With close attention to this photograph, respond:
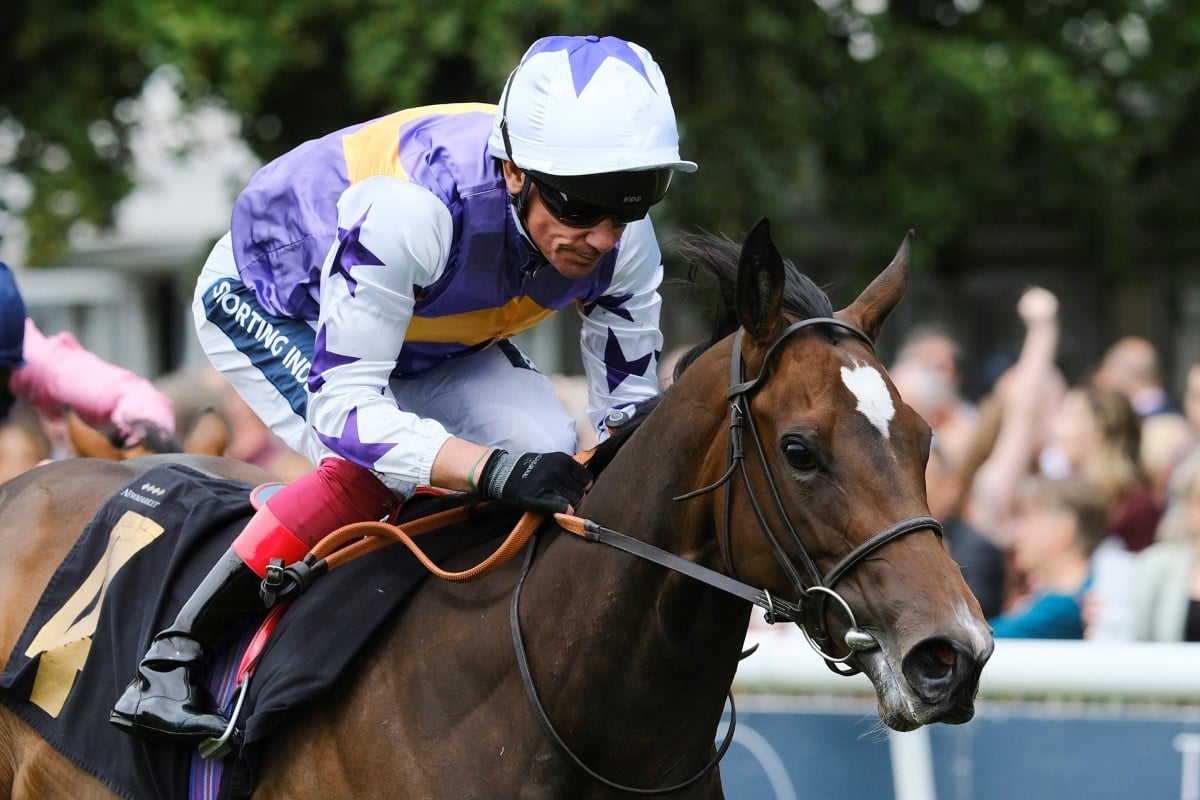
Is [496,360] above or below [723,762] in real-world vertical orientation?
above

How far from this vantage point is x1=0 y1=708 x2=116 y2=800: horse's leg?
3689 mm

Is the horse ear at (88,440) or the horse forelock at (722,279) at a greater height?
the horse forelock at (722,279)

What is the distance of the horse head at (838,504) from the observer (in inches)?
104

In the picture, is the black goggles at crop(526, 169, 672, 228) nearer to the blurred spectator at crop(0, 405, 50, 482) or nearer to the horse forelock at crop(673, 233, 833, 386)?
the horse forelock at crop(673, 233, 833, 386)

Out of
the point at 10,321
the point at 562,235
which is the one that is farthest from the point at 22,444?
the point at 562,235

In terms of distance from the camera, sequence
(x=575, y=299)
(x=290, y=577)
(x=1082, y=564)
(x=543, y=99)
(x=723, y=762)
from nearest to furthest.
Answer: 1. (x=543, y=99)
2. (x=290, y=577)
3. (x=575, y=299)
4. (x=723, y=762)
5. (x=1082, y=564)

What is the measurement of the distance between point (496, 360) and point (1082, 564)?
3.02 metres

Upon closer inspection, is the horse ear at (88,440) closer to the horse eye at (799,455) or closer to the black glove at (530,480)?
the black glove at (530,480)

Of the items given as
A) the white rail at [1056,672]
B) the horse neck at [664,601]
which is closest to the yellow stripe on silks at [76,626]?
the horse neck at [664,601]

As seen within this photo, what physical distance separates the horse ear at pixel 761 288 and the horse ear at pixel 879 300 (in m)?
0.16

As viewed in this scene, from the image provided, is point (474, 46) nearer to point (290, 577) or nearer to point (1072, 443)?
point (1072, 443)

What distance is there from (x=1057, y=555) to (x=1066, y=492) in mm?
254

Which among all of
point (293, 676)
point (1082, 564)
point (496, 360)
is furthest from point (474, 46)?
point (293, 676)

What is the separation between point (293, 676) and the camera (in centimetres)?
326
